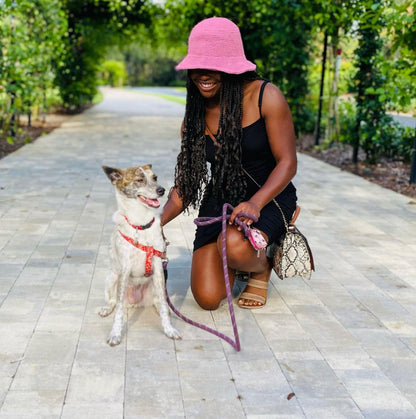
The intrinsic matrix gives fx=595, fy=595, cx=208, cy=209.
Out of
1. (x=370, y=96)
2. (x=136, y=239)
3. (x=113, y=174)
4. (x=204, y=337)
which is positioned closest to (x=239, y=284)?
(x=204, y=337)

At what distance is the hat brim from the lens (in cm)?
365

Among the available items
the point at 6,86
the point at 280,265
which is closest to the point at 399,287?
the point at 280,265

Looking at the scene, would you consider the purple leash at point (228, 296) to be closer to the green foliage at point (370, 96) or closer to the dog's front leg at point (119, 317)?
the dog's front leg at point (119, 317)

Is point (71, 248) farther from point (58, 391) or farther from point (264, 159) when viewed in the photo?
point (58, 391)

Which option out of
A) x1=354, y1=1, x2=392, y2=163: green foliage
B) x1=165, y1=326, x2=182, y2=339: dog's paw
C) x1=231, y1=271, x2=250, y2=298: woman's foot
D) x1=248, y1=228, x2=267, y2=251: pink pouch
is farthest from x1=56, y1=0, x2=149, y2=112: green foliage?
x1=165, y1=326, x2=182, y2=339: dog's paw

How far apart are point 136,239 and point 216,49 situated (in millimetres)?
1285

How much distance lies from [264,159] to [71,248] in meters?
2.26

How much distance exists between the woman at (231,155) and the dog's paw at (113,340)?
2.42ft

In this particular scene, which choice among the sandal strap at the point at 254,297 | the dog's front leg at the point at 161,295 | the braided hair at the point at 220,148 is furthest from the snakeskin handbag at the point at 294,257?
the dog's front leg at the point at 161,295

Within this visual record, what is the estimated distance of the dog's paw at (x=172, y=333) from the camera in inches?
143

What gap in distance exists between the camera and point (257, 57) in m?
15.8

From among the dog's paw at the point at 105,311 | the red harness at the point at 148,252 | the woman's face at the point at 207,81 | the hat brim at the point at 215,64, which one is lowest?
the dog's paw at the point at 105,311

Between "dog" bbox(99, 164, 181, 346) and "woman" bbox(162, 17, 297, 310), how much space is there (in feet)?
1.41

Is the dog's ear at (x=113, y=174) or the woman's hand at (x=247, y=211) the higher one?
the dog's ear at (x=113, y=174)
